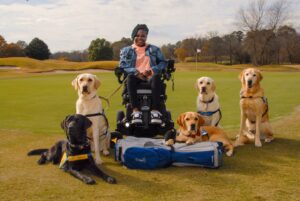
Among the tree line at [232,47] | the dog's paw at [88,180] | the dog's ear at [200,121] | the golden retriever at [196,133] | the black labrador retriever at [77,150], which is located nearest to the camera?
the dog's paw at [88,180]

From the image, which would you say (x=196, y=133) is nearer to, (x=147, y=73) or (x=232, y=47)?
(x=147, y=73)

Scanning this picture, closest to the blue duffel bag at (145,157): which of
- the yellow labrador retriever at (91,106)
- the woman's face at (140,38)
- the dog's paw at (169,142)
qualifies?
the dog's paw at (169,142)

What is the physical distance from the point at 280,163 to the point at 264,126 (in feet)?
Answer: 3.95

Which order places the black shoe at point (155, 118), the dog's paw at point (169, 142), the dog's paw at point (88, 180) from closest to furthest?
the dog's paw at point (88, 180) → the dog's paw at point (169, 142) → the black shoe at point (155, 118)

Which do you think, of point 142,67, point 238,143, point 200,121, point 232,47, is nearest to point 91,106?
point 142,67

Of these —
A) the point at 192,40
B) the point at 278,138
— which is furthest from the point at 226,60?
the point at 278,138

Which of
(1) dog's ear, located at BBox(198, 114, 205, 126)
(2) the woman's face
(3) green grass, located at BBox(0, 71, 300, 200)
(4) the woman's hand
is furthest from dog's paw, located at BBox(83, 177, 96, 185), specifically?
(2) the woman's face

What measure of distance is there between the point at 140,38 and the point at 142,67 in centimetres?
50

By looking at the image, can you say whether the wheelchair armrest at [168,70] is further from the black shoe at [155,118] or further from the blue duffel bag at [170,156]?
the blue duffel bag at [170,156]

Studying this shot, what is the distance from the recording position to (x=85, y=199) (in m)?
3.46

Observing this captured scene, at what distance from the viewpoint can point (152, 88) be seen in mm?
5406

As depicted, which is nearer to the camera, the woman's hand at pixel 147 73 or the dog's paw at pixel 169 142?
the dog's paw at pixel 169 142

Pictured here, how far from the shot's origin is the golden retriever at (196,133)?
502 centimetres

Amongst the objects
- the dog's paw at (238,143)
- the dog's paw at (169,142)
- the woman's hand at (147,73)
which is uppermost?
the woman's hand at (147,73)
